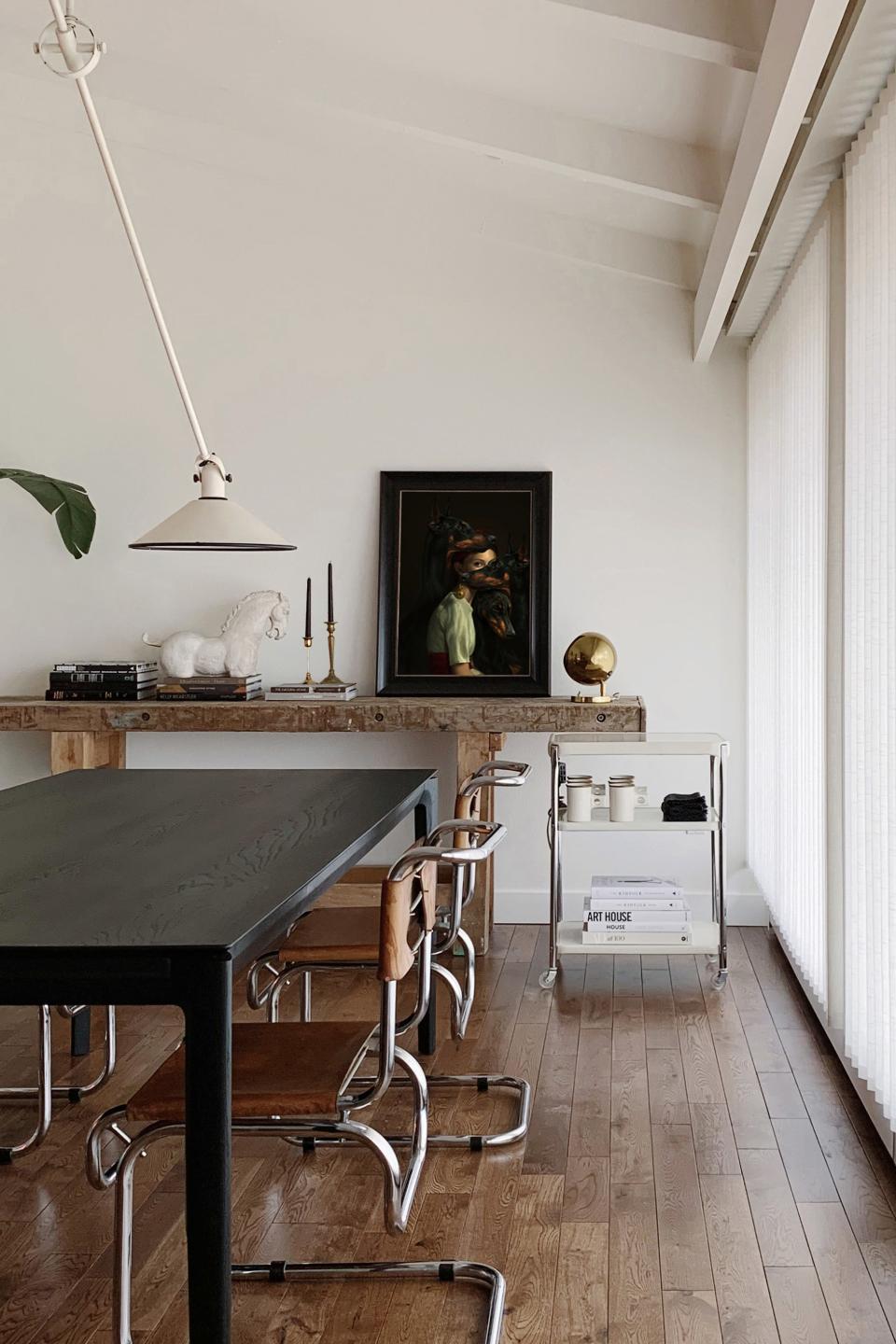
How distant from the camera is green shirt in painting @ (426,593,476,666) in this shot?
5.78 meters

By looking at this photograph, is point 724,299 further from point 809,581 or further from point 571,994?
point 571,994

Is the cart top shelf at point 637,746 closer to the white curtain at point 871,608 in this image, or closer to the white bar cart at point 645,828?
the white bar cart at point 645,828

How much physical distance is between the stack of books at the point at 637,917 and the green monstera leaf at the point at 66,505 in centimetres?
256

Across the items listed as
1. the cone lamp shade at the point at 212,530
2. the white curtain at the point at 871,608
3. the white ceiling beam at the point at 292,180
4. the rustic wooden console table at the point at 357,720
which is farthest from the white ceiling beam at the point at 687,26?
the rustic wooden console table at the point at 357,720

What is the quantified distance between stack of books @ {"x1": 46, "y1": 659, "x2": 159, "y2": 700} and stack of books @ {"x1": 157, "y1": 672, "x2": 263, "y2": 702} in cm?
10

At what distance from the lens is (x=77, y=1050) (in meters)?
4.12

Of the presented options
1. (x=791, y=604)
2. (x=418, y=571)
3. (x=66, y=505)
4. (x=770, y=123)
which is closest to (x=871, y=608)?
(x=770, y=123)

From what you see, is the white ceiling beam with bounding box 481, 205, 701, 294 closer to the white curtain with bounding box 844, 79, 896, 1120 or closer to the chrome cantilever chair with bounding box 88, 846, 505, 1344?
the white curtain with bounding box 844, 79, 896, 1120

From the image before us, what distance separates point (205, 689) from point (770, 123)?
3.21 meters

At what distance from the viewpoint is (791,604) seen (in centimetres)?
461

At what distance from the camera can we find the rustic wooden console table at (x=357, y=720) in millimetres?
5285

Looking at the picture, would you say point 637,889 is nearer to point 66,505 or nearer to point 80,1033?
point 80,1033

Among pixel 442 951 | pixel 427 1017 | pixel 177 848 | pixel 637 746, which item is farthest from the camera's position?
pixel 637 746

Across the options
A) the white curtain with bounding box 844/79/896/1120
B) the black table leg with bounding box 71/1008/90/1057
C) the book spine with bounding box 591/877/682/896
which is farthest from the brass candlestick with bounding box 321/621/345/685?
the white curtain with bounding box 844/79/896/1120
